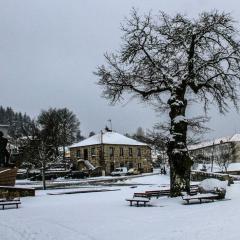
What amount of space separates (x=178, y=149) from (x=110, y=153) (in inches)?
2337

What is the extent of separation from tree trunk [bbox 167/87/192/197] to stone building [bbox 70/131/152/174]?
2210 inches

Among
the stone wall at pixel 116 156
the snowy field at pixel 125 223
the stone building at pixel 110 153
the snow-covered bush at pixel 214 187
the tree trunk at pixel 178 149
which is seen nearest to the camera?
the snowy field at pixel 125 223

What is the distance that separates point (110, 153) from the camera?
86.0 metres

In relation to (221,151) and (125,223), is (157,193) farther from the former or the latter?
(221,151)

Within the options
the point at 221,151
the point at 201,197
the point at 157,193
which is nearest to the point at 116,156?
the point at 221,151

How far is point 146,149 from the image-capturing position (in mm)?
92688

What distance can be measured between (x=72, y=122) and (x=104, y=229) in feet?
277

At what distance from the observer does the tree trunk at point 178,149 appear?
87.8ft

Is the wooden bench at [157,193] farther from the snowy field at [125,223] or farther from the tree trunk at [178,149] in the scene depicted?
the snowy field at [125,223]

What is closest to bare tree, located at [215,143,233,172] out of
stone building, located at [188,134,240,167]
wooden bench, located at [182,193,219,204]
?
stone building, located at [188,134,240,167]

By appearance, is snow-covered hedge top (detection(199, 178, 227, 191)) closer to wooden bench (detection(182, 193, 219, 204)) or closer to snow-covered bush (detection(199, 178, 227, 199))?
snow-covered bush (detection(199, 178, 227, 199))

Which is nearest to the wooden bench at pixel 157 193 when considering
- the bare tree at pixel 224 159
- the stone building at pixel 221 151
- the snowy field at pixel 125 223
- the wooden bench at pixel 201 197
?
the wooden bench at pixel 201 197

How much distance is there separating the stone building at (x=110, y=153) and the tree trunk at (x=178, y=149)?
184ft

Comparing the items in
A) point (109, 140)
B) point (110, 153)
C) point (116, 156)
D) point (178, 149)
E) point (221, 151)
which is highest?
point (109, 140)
